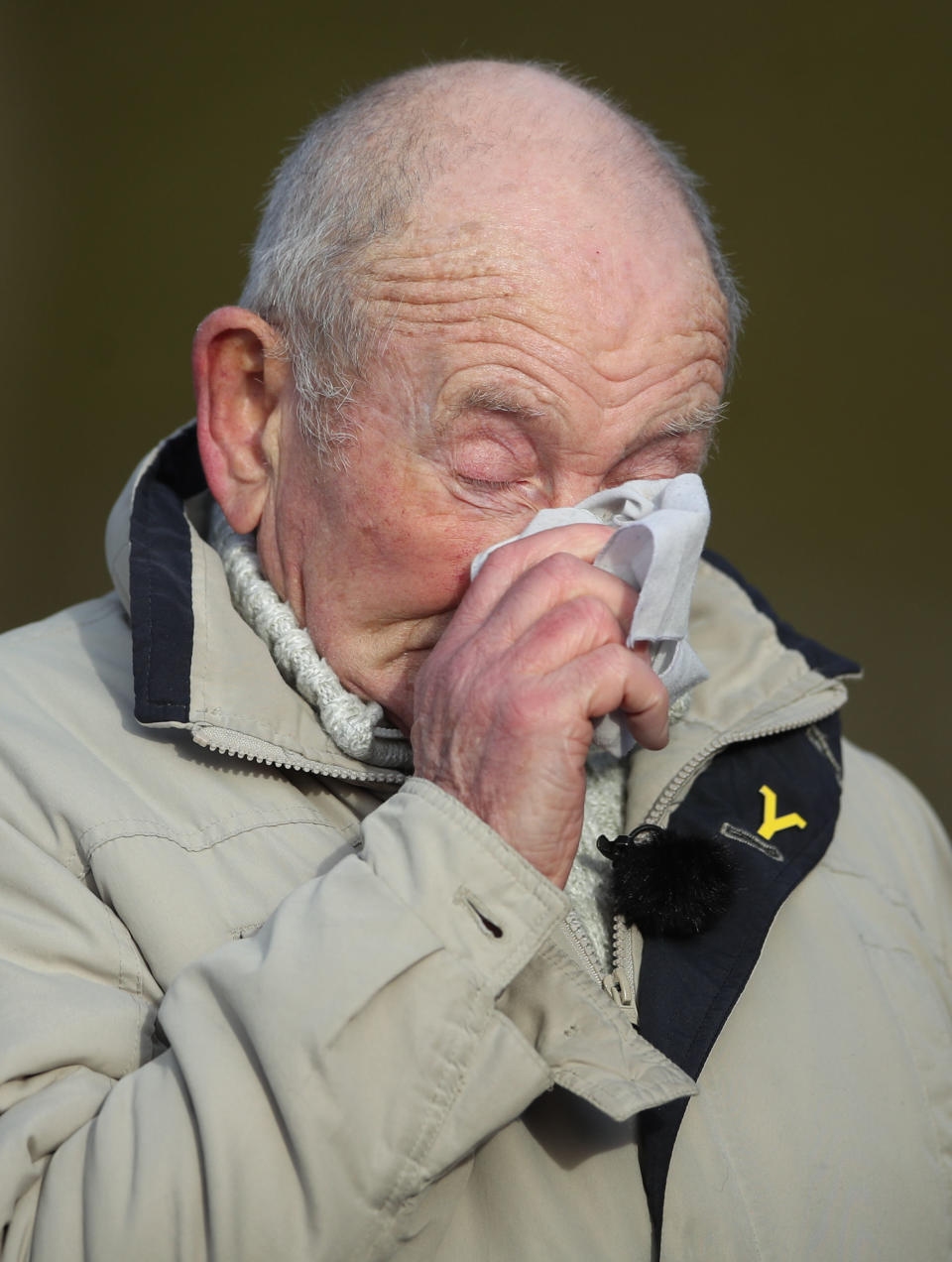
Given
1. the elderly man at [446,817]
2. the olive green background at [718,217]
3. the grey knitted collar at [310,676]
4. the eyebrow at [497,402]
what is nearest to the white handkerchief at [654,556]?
the elderly man at [446,817]

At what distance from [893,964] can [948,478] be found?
3.01m

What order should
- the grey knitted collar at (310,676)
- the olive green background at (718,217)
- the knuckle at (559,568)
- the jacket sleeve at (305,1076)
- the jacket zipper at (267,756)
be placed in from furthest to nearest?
the olive green background at (718,217)
the grey knitted collar at (310,676)
the jacket zipper at (267,756)
the knuckle at (559,568)
the jacket sleeve at (305,1076)

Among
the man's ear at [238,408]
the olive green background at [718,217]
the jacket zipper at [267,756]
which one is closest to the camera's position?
the jacket zipper at [267,756]

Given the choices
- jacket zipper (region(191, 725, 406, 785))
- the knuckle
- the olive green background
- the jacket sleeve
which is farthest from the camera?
the olive green background

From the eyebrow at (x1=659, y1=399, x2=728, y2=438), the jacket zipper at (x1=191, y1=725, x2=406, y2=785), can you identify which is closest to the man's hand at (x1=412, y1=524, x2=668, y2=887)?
the jacket zipper at (x1=191, y1=725, x2=406, y2=785)

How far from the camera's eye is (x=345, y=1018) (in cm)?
135

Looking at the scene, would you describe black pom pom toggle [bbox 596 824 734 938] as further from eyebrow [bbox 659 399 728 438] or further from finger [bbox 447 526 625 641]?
eyebrow [bbox 659 399 728 438]

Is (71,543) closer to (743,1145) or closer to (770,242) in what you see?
(770,242)

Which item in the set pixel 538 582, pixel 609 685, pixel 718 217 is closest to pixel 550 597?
pixel 538 582

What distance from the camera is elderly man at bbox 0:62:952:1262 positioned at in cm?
136

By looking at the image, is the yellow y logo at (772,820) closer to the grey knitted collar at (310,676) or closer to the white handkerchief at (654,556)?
the white handkerchief at (654,556)

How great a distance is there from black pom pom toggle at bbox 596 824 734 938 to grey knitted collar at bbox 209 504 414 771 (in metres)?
0.39

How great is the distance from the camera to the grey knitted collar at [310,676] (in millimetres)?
1903

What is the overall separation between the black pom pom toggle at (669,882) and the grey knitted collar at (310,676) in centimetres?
39
